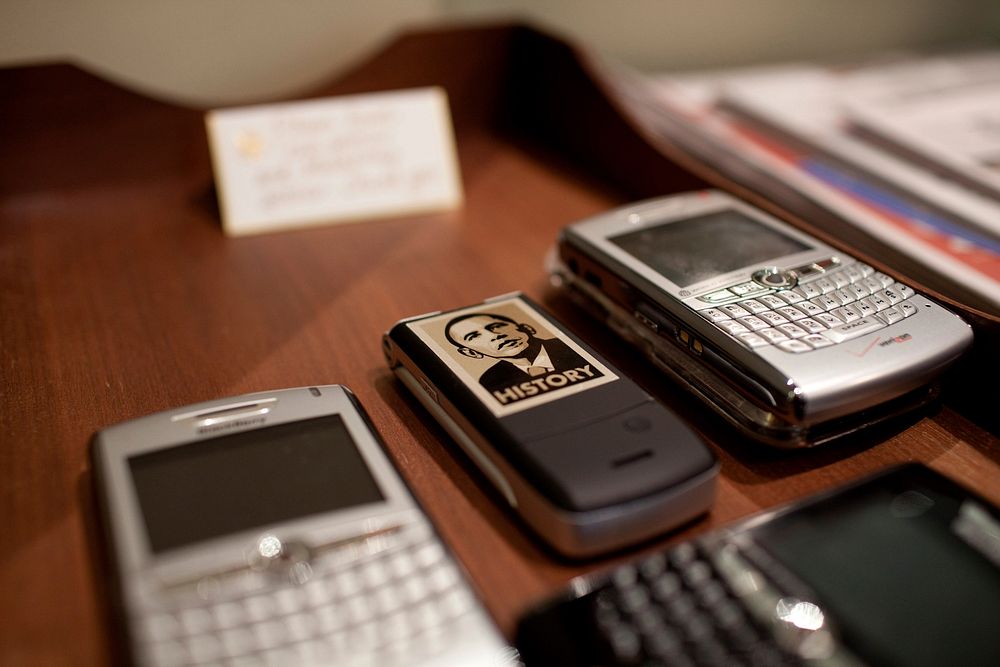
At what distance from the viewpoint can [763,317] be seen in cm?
48

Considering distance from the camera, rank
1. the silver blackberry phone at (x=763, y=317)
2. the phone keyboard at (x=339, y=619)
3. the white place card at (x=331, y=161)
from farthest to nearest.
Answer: the white place card at (x=331, y=161) → the silver blackberry phone at (x=763, y=317) → the phone keyboard at (x=339, y=619)

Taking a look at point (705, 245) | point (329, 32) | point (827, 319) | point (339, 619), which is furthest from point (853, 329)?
point (329, 32)

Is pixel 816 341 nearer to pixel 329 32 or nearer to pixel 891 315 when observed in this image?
pixel 891 315

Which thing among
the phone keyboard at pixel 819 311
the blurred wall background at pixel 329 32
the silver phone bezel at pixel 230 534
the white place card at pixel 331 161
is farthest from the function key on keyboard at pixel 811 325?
A: the blurred wall background at pixel 329 32

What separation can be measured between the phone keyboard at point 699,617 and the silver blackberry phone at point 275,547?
1.9 inches

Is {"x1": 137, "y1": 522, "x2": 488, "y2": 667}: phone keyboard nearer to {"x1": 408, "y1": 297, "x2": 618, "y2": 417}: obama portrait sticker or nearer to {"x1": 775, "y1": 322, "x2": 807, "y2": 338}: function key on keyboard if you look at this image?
{"x1": 408, "y1": 297, "x2": 618, "y2": 417}: obama portrait sticker

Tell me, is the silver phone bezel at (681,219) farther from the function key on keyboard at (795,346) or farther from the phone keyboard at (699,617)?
the phone keyboard at (699,617)

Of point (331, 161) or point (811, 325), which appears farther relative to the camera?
point (331, 161)

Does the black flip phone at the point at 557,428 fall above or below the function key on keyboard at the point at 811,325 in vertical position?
below

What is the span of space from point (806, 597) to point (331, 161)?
1.69 ft

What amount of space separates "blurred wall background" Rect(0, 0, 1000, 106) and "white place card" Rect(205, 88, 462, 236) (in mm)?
53

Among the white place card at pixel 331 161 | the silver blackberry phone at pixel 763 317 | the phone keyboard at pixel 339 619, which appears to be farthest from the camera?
the white place card at pixel 331 161

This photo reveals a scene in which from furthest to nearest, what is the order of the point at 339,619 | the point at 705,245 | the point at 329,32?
1. the point at 329,32
2. the point at 705,245
3. the point at 339,619

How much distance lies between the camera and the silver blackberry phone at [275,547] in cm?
33
